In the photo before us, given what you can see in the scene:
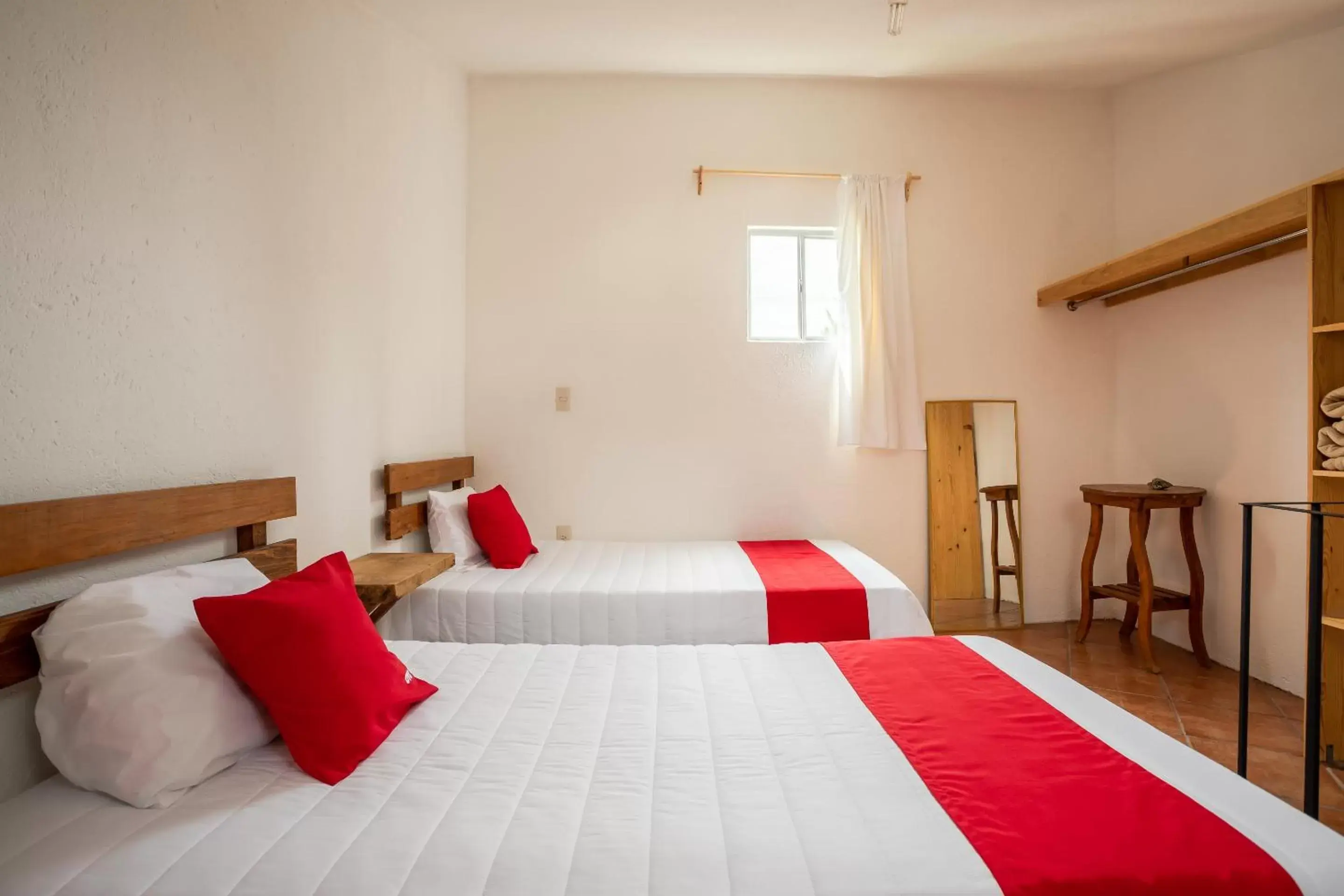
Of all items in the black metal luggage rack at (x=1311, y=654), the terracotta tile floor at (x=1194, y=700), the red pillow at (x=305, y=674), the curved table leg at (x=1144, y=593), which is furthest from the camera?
the curved table leg at (x=1144, y=593)

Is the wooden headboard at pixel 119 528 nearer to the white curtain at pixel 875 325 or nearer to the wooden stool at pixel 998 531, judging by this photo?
the white curtain at pixel 875 325

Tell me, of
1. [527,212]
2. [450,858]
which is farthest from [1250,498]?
[527,212]

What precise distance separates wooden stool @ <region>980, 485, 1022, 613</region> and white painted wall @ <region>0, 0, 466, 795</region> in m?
3.08

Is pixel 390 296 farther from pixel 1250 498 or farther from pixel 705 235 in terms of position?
pixel 1250 498

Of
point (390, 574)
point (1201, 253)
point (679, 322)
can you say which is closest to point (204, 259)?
point (390, 574)

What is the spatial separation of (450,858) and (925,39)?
3725 millimetres

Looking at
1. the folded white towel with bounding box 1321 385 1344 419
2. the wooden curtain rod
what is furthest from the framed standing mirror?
the folded white towel with bounding box 1321 385 1344 419

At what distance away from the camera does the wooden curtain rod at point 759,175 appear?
3527 millimetres

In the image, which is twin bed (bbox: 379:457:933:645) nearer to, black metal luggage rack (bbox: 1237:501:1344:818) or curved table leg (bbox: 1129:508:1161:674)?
black metal luggage rack (bbox: 1237:501:1344:818)

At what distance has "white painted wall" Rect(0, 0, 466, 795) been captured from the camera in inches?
49.2

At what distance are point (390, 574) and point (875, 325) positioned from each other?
2.72 metres

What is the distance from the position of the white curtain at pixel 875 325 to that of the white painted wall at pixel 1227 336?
125cm

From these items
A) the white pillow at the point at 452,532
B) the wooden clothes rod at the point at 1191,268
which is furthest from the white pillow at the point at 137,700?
the wooden clothes rod at the point at 1191,268

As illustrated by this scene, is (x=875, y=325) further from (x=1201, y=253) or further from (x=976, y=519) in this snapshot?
(x=1201, y=253)
